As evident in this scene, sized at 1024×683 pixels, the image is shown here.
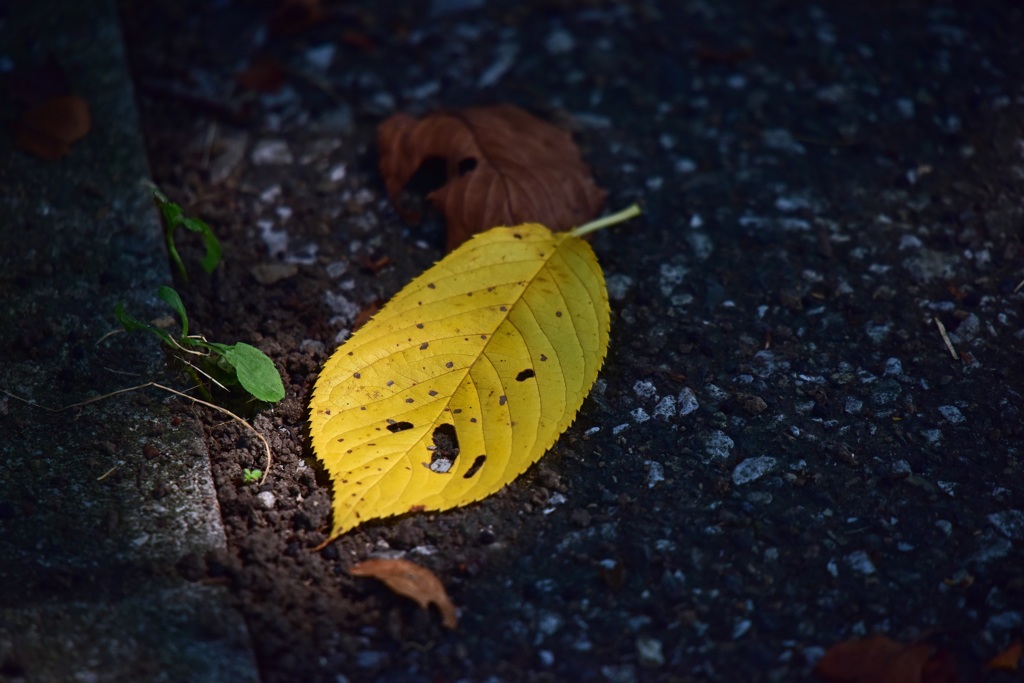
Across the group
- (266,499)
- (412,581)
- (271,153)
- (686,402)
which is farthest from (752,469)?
(271,153)

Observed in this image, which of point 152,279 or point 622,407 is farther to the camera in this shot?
point 152,279

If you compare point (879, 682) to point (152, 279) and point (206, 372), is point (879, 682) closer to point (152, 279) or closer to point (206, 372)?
point (206, 372)

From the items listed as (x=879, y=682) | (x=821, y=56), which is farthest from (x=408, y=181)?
(x=879, y=682)

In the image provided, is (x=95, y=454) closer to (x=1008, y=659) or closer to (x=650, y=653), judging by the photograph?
(x=650, y=653)

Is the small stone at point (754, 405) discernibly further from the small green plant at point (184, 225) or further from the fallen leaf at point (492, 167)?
the small green plant at point (184, 225)

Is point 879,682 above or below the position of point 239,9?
below

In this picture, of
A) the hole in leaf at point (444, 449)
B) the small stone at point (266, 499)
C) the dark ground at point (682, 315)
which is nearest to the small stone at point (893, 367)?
the dark ground at point (682, 315)
